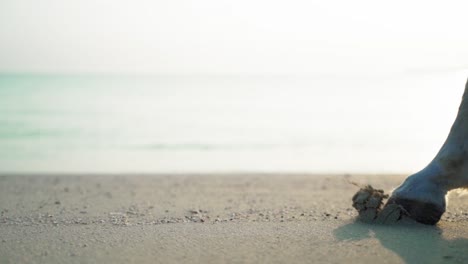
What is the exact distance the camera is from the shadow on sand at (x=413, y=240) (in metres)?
3.13

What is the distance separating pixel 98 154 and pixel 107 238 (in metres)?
11.9

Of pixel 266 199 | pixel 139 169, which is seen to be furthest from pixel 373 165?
pixel 266 199

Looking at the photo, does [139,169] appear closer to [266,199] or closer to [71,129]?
[266,199]

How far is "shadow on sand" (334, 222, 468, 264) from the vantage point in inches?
123

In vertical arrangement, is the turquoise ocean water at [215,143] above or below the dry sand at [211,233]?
above

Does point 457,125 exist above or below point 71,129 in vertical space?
below

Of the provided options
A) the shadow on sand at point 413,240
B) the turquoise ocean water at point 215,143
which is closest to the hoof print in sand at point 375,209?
the shadow on sand at point 413,240

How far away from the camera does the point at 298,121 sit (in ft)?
85.8

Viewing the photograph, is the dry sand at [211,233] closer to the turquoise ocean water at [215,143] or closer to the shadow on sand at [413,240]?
the shadow on sand at [413,240]

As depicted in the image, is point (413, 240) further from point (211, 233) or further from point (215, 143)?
point (215, 143)

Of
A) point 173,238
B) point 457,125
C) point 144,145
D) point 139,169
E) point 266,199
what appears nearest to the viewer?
point 173,238

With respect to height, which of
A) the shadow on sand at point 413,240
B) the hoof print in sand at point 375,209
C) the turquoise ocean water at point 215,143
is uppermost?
the turquoise ocean water at point 215,143

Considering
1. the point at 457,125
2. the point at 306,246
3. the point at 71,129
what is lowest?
the point at 306,246

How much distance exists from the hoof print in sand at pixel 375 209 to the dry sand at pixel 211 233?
8 centimetres
